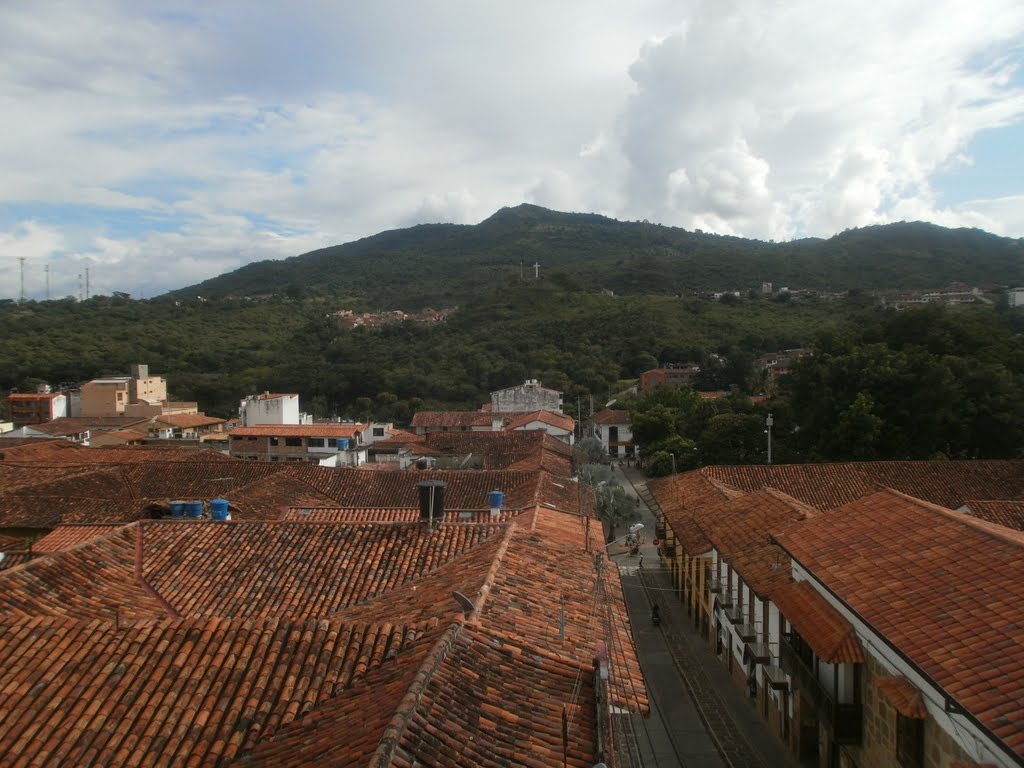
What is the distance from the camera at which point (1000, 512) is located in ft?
50.4

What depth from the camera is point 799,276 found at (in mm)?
102938

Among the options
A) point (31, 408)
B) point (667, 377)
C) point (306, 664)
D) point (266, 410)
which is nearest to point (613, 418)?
point (667, 377)

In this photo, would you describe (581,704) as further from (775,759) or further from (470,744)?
(775,759)

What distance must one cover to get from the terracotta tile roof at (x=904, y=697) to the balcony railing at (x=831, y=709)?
57.1 inches

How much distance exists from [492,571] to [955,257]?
368ft

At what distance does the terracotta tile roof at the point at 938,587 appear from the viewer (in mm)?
6297

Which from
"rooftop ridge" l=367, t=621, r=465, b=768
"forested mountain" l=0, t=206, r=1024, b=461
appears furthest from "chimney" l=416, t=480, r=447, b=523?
"forested mountain" l=0, t=206, r=1024, b=461

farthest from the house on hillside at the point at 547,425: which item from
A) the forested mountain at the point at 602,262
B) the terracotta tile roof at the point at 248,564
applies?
the forested mountain at the point at 602,262

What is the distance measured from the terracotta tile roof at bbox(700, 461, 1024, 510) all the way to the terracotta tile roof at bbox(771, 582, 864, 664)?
11.1 m

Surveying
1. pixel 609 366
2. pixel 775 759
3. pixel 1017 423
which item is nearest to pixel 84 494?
pixel 775 759

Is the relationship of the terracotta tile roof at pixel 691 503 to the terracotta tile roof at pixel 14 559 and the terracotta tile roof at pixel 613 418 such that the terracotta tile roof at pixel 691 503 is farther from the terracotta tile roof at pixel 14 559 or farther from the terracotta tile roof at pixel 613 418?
the terracotta tile roof at pixel 613 418

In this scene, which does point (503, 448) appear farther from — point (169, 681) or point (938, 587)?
point (169, 681)

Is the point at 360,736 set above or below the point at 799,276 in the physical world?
below

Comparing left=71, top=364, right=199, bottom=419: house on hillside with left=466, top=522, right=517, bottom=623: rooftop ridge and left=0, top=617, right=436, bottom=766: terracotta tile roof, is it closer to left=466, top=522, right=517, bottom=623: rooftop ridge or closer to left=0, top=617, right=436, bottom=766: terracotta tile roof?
left=466, top=522, right=517, bottom=623: rooftop ridge
